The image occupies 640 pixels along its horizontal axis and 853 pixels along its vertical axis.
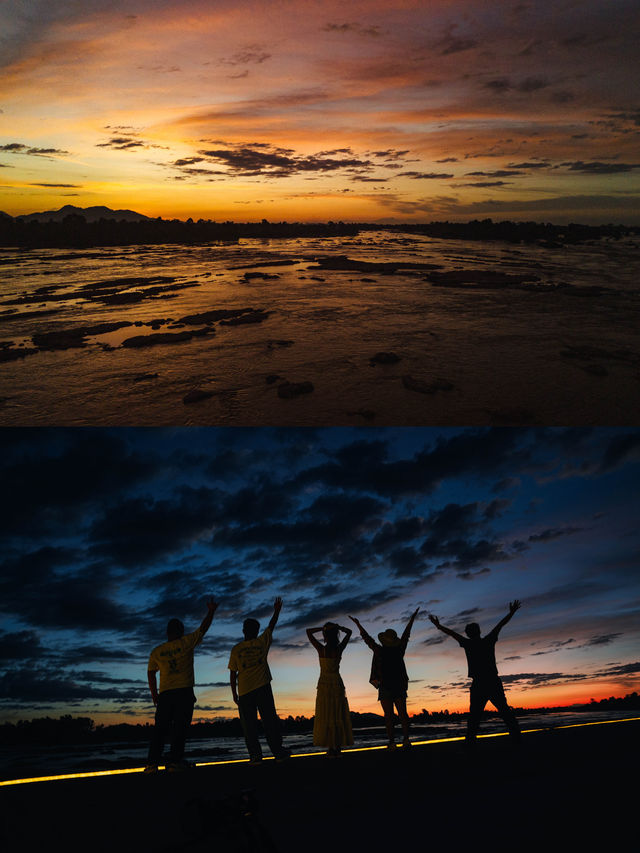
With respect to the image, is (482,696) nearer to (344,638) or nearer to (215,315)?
(344,638)

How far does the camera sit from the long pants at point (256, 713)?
503cm

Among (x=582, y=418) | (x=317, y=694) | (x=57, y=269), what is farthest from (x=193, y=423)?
(x=57, y=269)

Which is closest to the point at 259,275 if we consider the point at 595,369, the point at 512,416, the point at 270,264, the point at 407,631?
the point at 270,264

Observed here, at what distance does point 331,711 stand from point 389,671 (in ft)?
1.94

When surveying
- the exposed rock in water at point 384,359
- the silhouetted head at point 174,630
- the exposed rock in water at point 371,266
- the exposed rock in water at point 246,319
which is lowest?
the silhouetted head at point 174,630

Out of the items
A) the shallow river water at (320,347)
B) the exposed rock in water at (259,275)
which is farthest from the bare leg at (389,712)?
the exposed rock in water at (259,275)

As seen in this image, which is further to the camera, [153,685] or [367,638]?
[367,638]

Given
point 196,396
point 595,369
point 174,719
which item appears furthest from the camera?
point 595,369

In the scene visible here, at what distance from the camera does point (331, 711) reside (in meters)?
5.21

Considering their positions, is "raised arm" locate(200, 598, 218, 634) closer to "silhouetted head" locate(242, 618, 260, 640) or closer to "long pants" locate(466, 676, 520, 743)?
"silhouetted head" locate(242, 618, 260, 640)

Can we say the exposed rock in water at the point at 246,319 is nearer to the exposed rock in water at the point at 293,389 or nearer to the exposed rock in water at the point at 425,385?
the exposed rock in water at the point at 293,389

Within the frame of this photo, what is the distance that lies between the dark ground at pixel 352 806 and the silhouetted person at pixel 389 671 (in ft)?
2.00

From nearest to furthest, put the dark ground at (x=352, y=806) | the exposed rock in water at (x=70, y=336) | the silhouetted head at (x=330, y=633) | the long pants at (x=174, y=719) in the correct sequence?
the dark ground at (x=352, y=806) → the long pants at (x=174, y=719) → the silhouetted head at (x=330, y=633) → the exposed rock in water at (x=70, y=336)

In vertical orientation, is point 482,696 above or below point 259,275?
below
